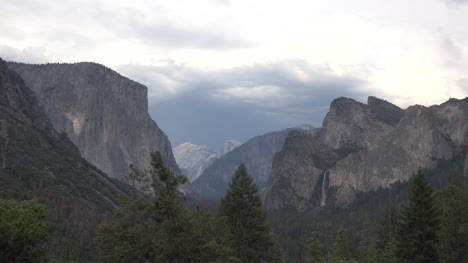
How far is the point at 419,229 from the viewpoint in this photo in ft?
183

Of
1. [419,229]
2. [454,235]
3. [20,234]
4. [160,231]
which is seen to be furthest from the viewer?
[419,229]

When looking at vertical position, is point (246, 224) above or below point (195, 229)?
below

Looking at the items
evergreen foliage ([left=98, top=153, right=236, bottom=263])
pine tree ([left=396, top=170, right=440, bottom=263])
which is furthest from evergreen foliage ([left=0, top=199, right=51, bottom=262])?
pine tree ([left=396, top=170, right=440, bottom=263])

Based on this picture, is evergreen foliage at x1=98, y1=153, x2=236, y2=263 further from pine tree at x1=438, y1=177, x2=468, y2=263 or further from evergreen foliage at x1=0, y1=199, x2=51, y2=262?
pine tree at x1=438, y1=177, x2=468, y2=263

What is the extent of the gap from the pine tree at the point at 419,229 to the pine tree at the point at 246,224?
1517 cm

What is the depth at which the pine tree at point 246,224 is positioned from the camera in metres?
52.6

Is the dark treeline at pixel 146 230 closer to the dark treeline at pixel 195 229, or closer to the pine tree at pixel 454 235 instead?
the dark treeline at pixel 195 229

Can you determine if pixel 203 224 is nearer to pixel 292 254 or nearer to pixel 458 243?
pixel 458 243

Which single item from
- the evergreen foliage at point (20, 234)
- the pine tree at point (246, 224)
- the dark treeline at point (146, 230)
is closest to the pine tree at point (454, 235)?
the pine tree at point (246, 224)

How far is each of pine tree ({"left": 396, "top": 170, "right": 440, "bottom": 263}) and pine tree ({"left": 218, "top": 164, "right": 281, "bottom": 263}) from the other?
15.2 meters

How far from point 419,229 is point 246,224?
20.5 m

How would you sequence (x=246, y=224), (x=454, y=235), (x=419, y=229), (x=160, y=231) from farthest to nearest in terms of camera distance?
(x=419, y=229)
(x=246, y=224)
(x=454, y=235)
(x=160, y=231)

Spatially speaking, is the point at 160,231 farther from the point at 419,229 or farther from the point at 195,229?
the point at 419,229

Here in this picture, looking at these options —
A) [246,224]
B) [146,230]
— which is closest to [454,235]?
[246,224]
